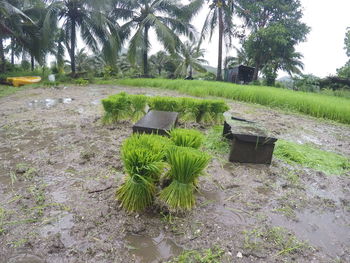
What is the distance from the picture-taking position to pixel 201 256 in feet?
3.63

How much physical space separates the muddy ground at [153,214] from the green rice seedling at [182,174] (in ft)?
0.31

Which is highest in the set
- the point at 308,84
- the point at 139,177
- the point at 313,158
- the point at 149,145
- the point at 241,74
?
the point at 241,74

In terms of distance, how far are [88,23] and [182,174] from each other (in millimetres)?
12591

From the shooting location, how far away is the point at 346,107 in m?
5.01

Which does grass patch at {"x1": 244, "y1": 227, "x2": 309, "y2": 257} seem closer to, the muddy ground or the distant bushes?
the muddy ground

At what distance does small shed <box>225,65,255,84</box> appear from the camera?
48.2 feet

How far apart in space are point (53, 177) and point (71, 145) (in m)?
0.82

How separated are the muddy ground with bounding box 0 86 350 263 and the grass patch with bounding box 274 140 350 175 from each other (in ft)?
0.55

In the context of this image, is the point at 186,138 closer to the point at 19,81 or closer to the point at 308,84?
the point at 19,81

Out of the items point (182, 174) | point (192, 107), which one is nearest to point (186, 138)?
point (182, 174)

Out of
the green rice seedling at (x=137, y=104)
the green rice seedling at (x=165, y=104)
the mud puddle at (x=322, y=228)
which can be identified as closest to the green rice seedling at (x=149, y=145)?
the mud puddle at (x=322, y=228)

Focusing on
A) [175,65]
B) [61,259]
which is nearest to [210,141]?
[61,259]

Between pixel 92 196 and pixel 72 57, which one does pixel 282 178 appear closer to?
pixel 92 196

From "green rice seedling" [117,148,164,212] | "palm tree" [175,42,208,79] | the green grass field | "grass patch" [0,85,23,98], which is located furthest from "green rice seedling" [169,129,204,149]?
"palm tree" [175,42,208,79]
